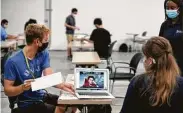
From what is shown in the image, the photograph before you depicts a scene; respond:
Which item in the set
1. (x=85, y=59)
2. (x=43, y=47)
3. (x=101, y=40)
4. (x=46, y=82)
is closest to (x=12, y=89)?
(x=46, y=82)

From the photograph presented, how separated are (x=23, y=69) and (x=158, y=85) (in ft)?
4.93

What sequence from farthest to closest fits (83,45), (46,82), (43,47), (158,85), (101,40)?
1. (83,45)
2. (101,40)
3. (43,47)
4. (46,82)
5. (158,85)

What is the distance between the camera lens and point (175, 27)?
161 inches

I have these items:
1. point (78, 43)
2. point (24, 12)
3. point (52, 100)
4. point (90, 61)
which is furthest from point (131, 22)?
point (52, 100)

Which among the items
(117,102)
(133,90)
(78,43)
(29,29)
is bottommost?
(117,102)

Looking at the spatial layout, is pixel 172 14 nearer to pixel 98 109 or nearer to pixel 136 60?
pixel 98 109

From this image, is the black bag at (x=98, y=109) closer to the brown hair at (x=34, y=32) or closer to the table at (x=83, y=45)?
the brown hair at (x=34, y=32)

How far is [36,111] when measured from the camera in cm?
360

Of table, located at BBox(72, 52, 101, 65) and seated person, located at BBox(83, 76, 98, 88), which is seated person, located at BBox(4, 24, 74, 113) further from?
table, located at BBox(72, 52, 101, 65)

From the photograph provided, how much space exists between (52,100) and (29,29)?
0.91 meters

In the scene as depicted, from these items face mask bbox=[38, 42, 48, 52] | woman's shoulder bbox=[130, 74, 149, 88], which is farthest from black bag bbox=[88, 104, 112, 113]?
Result: woman's shoulder bbox=[130, 74, 149, 88]

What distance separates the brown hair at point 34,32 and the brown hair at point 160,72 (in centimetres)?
131

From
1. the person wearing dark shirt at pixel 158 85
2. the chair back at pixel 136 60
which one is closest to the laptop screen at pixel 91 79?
the person wearing dark shirt at pixel 158 85

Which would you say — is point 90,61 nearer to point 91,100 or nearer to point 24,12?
point 91,100
